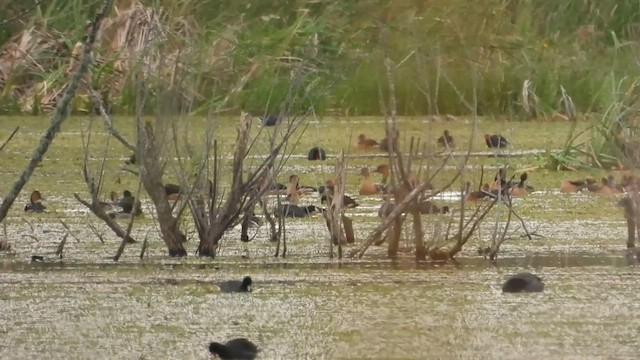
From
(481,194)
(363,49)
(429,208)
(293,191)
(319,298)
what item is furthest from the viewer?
(363,49)

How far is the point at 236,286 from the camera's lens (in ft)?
10.5

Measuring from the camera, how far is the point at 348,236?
3.79 metres

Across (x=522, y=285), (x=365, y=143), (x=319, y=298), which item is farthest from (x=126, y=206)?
(x=365, y=143)

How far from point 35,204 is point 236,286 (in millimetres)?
1296

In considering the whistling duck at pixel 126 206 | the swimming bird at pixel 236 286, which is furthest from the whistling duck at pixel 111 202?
the swimming bird at pixel 236 286

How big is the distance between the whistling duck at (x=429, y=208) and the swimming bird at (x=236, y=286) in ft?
1.70

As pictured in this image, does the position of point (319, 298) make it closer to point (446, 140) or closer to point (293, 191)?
point (446, 140)

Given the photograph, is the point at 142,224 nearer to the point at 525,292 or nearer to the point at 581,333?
the point at 525,292

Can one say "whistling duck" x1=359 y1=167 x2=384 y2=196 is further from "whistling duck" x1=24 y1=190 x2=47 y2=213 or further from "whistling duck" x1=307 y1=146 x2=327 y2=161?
"whistling duck" x1=24 y1=190 x2=47 y2=213

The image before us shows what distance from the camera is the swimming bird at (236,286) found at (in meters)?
3.18

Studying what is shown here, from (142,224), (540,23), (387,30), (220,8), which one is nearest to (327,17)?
(220,8)

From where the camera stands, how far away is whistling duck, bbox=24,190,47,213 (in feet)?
14.2

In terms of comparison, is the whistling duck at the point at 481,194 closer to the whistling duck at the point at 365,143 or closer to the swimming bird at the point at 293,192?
the swimming bird at the point at 293,192

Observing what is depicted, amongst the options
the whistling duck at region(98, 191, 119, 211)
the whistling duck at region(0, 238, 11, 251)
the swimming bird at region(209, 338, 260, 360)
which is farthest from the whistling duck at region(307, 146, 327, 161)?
the swimming bird at region(209, 338, 260, 360)
